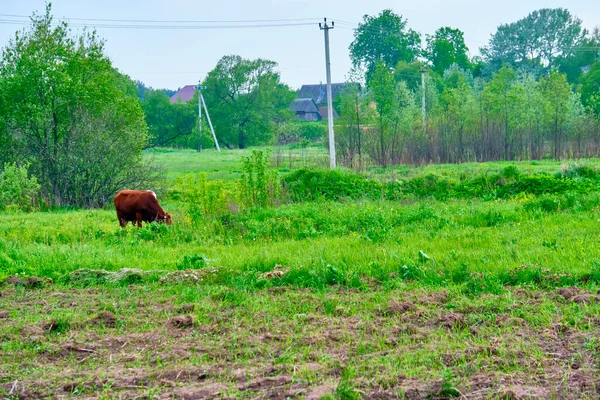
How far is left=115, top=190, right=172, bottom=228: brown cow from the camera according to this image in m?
17.0

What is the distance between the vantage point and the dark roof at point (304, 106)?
90.4 m

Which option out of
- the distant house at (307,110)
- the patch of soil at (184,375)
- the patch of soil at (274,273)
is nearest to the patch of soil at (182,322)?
the patch of soil at (184,375)

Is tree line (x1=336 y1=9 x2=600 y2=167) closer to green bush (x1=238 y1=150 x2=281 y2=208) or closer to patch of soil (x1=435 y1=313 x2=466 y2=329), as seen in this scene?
green bush (x1=238 y1=150 x2=281 y2=208)

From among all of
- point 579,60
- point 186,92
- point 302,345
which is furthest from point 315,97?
point 302,345

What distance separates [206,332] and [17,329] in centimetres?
206

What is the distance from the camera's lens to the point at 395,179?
73.4 feet

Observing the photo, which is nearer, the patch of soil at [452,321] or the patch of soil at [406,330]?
the patch of soil at [406,330]

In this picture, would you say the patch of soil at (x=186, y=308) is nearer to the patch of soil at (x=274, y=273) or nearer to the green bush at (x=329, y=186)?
the patch of soil at (x=274, y=273)

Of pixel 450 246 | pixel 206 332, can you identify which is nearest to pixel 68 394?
pixel 206 332

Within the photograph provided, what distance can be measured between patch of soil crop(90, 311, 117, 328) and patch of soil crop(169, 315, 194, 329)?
659 millimetres

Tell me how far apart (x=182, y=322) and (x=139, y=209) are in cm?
1072

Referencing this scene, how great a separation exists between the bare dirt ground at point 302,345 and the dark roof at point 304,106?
8323cm

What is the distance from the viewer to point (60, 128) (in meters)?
27.0

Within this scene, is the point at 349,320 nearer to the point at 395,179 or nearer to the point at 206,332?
the point at 206,332
